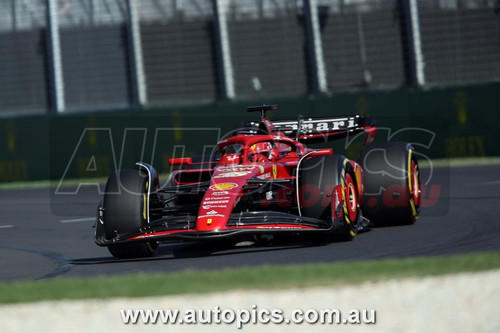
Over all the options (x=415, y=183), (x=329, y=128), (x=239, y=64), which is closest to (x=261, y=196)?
(x=415, y=183)

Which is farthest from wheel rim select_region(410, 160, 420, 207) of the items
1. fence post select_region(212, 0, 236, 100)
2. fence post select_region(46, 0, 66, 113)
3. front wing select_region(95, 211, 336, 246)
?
fence post select_region(46, 0, 66, 113)

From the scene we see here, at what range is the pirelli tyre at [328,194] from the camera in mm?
7676

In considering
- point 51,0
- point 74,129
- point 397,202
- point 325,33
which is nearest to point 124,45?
point 51,0

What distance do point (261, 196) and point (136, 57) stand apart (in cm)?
1408

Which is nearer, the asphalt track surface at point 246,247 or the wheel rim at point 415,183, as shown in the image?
the asphalt track surface at point 246,247

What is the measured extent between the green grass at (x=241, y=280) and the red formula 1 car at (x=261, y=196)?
232 centimetres

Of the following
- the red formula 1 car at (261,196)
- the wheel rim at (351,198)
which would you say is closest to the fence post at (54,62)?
the red formula 1 car at (261,196)

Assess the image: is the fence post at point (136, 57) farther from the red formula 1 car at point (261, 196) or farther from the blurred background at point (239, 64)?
the red formula 1 car at point (261, 196)

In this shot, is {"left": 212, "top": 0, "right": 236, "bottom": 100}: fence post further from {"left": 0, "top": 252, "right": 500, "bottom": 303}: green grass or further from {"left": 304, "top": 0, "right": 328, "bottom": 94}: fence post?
{"left": 0, "top": 252, "right": 500, "bottom": 303}: green grass

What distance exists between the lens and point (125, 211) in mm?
7781

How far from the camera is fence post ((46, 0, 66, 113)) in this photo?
2200 centimetres

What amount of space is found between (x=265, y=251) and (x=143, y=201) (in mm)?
1197

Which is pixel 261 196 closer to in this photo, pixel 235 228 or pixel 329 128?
pixel 235 228

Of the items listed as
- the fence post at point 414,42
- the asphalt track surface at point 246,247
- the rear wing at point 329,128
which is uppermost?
the fence post at point 414,42
